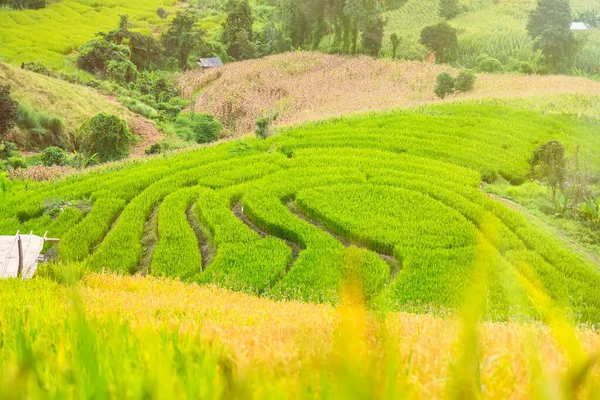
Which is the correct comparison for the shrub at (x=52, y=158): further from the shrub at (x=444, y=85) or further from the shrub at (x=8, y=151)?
the shrub at (x=444, y=85)

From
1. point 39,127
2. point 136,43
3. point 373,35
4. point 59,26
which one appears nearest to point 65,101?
point 39,127

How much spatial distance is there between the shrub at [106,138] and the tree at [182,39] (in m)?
19.5

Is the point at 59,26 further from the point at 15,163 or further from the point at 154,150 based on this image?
the point at 15,163

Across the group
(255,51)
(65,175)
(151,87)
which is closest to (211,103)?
(151,87)

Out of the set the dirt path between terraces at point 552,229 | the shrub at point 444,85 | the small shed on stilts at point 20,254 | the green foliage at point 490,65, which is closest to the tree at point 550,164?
the dirt path between terraces at point 552,229

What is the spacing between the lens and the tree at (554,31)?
2666 centimetres

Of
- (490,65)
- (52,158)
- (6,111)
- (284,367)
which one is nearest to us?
(284,367)

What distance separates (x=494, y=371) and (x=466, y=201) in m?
9.64

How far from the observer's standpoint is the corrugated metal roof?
1415 inches

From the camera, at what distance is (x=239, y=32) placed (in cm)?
3791

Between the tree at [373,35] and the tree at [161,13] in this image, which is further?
the tree at [161,13]

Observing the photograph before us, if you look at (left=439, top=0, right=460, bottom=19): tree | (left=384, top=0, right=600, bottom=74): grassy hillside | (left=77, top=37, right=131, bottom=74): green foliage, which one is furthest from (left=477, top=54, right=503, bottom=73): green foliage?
(left=77, top=37, right=131, bottom=74): green foliage

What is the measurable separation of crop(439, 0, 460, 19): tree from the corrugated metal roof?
57.5ft

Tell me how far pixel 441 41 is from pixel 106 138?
71.4ft
